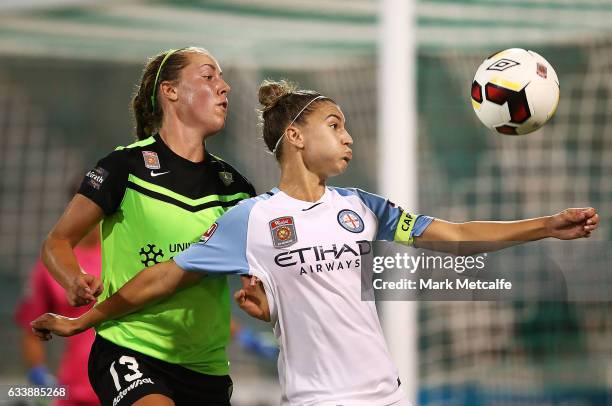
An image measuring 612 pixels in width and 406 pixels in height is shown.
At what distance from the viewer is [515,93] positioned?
3.71m

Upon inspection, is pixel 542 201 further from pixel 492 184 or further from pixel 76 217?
pixel 76 217

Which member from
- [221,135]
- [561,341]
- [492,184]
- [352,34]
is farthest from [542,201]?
[221,135]

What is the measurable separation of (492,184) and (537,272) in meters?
1.38

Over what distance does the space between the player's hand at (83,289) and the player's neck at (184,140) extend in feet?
2.49

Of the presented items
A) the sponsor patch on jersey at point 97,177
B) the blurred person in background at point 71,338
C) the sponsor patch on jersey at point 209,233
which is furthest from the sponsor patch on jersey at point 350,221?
the blurred person in background at point 71,338

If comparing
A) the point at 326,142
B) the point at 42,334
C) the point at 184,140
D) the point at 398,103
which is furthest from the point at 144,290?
the point at 398,103

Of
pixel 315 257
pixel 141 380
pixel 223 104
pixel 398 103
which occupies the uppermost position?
pixel 398 103

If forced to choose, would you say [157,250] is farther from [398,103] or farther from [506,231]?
[398,103]

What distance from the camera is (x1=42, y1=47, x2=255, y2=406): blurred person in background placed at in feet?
11.9

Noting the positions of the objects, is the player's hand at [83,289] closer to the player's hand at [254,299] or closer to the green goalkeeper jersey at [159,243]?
the green goalkeeper jersey at [159,243]

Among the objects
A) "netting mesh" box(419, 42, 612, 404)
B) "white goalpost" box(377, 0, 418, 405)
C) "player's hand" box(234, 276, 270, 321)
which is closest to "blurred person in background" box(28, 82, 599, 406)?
"player's hand" box(234, 276, 270, 321)

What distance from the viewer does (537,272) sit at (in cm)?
584

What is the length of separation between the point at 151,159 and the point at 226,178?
0.30m

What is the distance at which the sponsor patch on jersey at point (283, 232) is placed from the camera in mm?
3436
